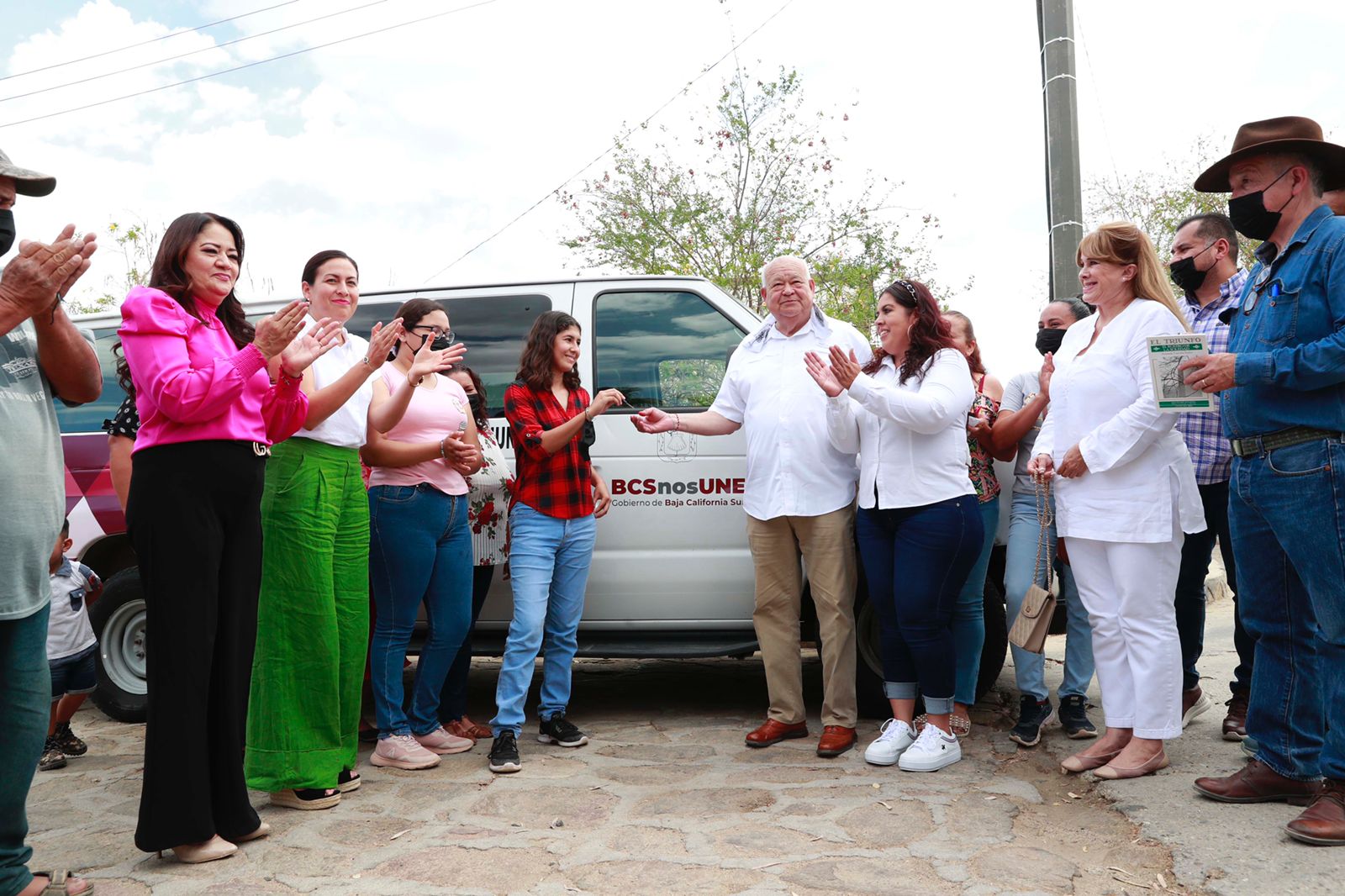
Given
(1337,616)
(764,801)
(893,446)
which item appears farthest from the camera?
(893,446)

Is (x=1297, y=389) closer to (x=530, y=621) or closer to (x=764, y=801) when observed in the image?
(x=764, y=801)

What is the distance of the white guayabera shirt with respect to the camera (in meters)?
4.49

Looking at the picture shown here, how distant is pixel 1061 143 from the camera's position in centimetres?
738

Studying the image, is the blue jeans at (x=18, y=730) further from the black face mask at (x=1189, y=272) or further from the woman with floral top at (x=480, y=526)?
the black face mask at (x=1189, y=272)

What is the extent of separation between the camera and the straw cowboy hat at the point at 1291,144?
330 centimetres

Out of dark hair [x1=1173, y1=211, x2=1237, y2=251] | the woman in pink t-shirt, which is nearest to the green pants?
the woman in pink t-shirt

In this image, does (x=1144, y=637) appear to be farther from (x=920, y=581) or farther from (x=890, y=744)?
(x=890, y=744)

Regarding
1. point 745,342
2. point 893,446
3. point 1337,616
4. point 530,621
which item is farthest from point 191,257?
point 1337,616

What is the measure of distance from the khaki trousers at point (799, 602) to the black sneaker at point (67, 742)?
3.15 meters

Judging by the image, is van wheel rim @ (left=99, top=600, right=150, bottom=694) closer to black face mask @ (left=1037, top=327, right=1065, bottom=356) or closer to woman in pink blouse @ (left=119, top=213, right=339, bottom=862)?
woman in pink blouse @ (left=119, top=213, right=339, bottom=862)

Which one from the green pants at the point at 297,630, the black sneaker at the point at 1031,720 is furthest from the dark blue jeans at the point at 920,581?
the green pants at the point at 297,630

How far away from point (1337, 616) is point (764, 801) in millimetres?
1946

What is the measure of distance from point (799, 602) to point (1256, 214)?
7.71ft

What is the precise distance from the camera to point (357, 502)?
395 centimetres
